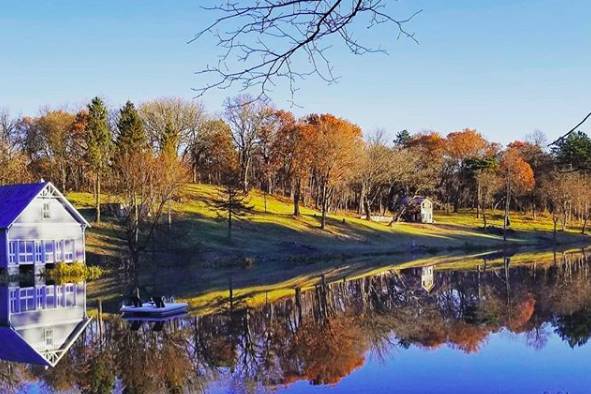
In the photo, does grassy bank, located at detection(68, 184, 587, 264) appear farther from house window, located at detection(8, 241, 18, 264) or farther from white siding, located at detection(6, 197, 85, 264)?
house window, located at detection(8, 241, 18, 264)

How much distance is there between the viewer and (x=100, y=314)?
29484mm

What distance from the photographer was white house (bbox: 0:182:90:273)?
46.2 m

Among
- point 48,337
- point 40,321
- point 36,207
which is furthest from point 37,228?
point 48,337

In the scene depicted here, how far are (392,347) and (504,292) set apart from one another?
15.5 m

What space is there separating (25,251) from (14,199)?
13.6 ft

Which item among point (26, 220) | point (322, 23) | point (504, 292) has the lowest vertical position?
point (504, 292)

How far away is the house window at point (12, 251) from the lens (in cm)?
4597

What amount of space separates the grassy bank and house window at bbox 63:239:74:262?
3.63 m

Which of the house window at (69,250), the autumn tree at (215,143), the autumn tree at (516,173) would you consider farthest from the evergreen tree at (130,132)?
the autumn tree at (516,173)

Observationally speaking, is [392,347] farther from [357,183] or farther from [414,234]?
[357,183]

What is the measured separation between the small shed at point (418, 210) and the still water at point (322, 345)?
57.7 metres

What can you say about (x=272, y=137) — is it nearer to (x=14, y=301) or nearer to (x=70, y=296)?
(x=70, y=296)

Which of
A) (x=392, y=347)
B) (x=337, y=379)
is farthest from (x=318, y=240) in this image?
(x=337, y=379)

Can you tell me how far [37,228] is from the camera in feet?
158
